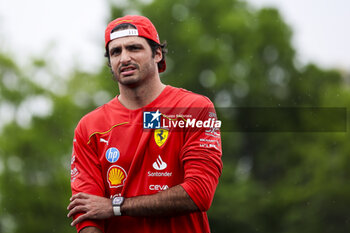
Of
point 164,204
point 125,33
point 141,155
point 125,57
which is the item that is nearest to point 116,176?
point 141,155

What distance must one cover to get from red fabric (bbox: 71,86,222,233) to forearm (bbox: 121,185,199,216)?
58 mm

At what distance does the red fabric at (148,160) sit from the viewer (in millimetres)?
4586

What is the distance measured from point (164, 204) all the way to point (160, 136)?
2.01 feet

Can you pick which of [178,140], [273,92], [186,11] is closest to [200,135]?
[178,140]

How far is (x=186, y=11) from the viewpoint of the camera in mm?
31844

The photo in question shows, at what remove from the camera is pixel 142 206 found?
4484 mm

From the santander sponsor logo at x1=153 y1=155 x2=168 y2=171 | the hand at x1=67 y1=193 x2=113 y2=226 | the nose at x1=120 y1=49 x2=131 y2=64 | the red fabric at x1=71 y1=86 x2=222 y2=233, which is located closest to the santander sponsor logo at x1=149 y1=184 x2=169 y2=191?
the red fabric at x1=71 y1=86 x2=222 y2=233

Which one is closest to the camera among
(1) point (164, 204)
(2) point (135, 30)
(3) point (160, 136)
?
(1) point (164, 204)

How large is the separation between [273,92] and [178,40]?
304 inches

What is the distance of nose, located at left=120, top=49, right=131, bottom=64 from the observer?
488 centimetres

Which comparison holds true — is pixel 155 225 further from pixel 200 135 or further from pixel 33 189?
pixel 33 189

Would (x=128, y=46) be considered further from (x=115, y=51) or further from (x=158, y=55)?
(x=158, y=55)

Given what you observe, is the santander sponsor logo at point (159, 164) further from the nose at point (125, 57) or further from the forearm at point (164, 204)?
the nose at point (125, 57)

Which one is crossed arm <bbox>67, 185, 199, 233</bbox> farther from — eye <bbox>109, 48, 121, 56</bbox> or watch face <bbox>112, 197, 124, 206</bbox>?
eye <bbox>109, 48, 121, 56</bbox>
